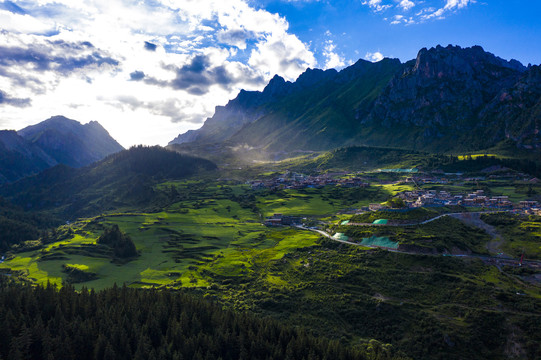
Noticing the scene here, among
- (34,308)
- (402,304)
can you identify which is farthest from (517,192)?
(34,308)

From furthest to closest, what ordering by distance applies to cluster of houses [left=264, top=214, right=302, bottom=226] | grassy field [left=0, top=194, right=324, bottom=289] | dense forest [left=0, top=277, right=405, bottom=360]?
cluster of houses [left=264, top=214, right=302, bottom=226], grassy field [left=0, top=194, right=324, bottom=289], dense forest [left=0, top=277, right=405, bottom=360]

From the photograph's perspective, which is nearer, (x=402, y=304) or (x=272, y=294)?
(x=402, y=304)

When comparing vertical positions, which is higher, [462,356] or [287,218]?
[287,218]

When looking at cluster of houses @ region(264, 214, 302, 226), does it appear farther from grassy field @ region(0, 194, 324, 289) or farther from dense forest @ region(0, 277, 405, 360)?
dense forest @ region(0, 277, 405, 360)

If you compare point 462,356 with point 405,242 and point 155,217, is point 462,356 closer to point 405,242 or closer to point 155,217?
point 405,242

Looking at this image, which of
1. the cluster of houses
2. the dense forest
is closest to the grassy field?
the cluster of houses

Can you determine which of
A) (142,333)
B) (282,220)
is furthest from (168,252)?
(142,333)

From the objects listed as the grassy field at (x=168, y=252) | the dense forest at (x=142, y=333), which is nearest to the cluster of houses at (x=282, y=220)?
the grassy field at (x=168, y=252)

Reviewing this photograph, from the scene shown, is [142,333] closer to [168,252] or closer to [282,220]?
[168,252]
